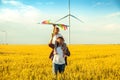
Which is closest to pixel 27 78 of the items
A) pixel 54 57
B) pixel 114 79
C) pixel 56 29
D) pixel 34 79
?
pixel 34 79

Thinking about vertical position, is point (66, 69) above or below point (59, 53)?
below

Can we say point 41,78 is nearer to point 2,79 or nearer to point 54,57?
point 54,57

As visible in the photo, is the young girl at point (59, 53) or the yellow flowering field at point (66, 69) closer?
the young girl at point (59, 53)

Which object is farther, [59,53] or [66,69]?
[66,69]

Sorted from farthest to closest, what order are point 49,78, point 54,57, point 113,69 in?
point 113,69, point 54,57, point 49,78

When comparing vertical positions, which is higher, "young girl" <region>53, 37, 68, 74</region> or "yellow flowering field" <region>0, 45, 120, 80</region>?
"young girl" <region>53, 37, 68, 74</region>

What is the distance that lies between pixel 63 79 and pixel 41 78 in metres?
0.61

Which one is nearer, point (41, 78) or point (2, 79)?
point (41, 78)

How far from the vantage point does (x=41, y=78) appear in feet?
Answer: 29.6

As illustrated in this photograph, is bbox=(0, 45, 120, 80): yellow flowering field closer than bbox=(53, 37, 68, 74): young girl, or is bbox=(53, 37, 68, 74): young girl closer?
bbox=(53, 37, 68, 74): young girl

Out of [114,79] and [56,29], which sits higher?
[56,29]

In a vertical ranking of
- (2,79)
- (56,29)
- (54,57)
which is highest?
(56,29)

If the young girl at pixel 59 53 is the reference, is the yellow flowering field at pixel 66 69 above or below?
below

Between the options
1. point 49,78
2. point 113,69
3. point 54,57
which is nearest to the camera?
point 49,78
